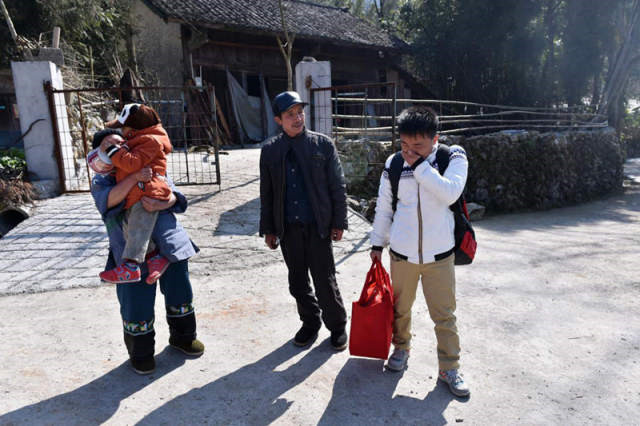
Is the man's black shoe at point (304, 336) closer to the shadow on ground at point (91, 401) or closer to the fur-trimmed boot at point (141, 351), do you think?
the shadow on ground at point (91, 401)

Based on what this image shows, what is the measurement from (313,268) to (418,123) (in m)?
1.12

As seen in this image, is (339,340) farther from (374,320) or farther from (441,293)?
(441,293)

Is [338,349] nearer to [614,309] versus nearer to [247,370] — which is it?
[247,370]

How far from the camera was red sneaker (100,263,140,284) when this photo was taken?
2.40m

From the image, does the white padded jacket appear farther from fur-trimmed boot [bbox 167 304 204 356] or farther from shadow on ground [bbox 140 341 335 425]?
fur-trimmed boot [bbox 167 304 204 356]

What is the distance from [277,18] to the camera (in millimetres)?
13180

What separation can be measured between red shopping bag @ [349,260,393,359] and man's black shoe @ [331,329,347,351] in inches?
11.0

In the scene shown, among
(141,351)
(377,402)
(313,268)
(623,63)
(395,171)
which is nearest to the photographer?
(377,402)

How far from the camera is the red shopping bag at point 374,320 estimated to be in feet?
8.39

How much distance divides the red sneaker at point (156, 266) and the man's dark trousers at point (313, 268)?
2.29 ft

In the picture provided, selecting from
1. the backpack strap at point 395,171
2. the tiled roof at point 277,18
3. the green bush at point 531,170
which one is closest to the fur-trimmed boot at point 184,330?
the backpack strap at point 395,171

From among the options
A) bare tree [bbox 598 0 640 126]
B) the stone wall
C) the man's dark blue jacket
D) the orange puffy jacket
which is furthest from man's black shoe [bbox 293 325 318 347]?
bare tree [bbox 598 0 640 126]

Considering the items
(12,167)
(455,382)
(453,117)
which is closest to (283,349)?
(455,382)

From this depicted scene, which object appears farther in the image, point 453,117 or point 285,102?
point 453,117
